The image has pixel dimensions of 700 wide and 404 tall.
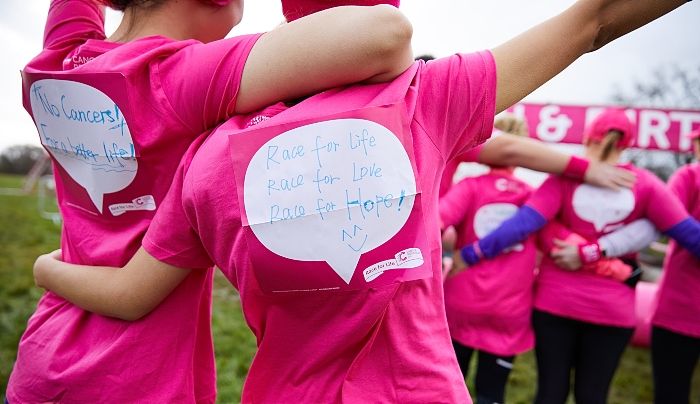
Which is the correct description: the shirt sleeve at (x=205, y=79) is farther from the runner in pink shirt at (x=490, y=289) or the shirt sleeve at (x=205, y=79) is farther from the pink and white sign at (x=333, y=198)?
the runner in pink shirt at (x=490, y=289)

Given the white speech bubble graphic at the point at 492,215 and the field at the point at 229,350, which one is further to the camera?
the field at the point at 229,350

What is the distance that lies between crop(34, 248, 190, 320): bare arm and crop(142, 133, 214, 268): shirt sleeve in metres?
0.02

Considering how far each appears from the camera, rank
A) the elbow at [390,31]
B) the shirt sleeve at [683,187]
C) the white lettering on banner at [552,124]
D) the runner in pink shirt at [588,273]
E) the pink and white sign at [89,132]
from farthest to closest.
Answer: the white lettering on banner at [552,124] < the shirt sleeve at [683,187] < the runner in pink shirt at [588,273] < the pink and white sign at [89,132] < the elbow at [390,31]

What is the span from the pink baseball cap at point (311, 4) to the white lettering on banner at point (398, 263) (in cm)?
43

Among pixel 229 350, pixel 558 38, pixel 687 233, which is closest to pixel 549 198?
pixel 687 233

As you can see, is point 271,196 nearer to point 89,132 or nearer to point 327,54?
point 327,54

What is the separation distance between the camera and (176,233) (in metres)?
0.91

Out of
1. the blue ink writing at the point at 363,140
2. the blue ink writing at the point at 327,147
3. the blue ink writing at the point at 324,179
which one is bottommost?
the blue ink writing at the point at 324,179

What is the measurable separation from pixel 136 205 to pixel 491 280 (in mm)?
2008

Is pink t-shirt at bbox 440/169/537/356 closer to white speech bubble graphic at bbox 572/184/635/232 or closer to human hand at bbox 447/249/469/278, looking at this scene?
human hand at bbox 447/249/469/278

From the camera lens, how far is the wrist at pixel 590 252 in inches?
96.7

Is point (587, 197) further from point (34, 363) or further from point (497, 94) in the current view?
point (34, 363)

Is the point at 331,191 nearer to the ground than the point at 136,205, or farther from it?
→ farther from it

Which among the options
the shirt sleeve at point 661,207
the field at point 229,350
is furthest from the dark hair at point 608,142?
the field at point 229,350
